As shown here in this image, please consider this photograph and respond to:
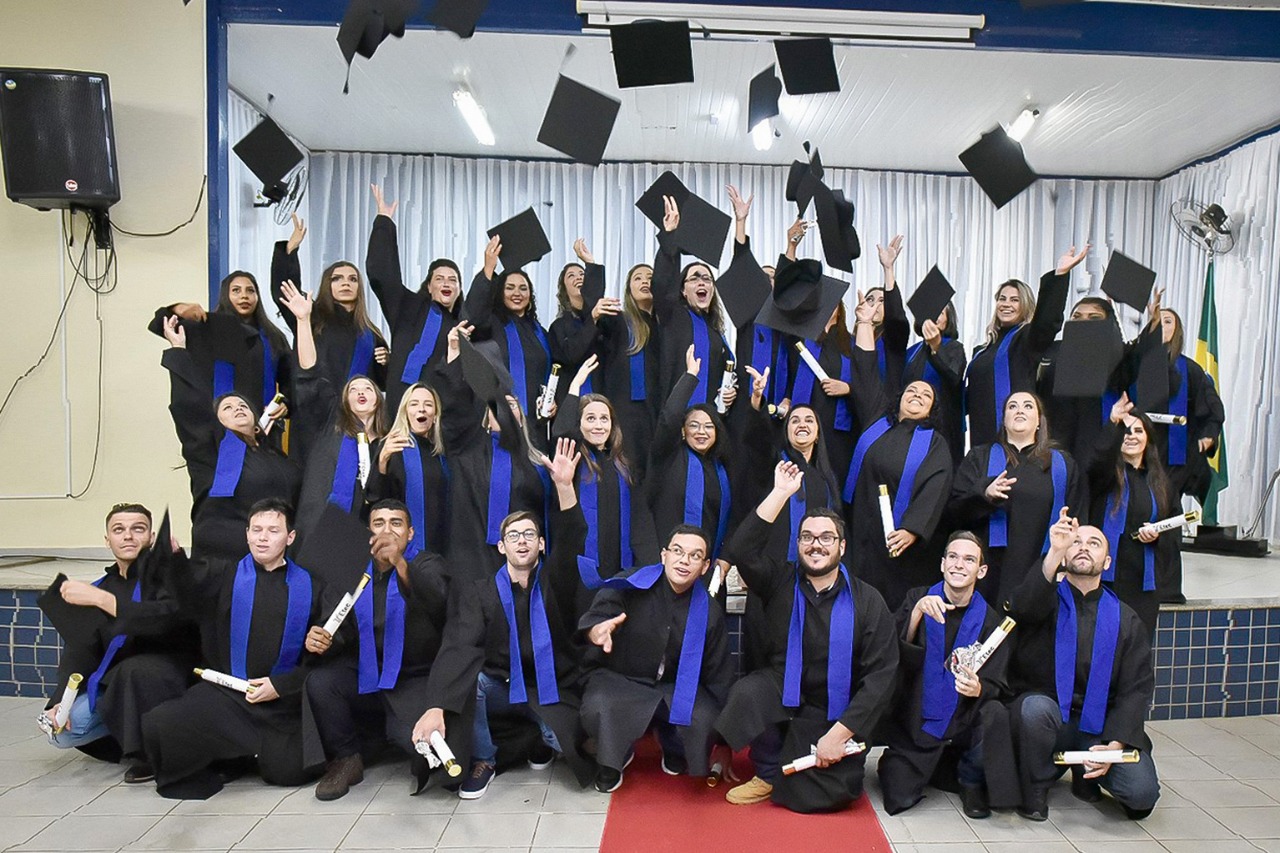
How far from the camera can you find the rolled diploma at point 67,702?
3041 mm

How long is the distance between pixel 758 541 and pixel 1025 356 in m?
1.68

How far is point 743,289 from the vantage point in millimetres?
3994

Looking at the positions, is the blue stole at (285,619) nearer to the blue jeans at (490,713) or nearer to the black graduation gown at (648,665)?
the blue jeans at (490,713)

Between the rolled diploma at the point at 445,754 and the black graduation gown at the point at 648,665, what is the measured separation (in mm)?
466

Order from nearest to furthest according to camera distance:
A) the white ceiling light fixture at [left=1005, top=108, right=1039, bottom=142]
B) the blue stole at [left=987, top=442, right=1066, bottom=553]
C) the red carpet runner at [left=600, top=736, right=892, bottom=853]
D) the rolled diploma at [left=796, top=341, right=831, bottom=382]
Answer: the red carpet runner at [left=600, top=736, right=892, bottom=853] → the blue stole at [left=987, top=442, right=1066, bottom=553] → the rolled diploma at [left=796, top=341, right=831, bottom=382] → the white ceiling light fixture at [left=1005, top=108, right=1039, bottom=142]

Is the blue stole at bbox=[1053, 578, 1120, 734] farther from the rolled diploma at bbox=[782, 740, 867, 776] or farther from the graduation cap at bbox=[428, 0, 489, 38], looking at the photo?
the graduation cap at bbox=[428, 0, 489, 38]

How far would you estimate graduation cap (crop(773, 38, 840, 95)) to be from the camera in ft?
13.3

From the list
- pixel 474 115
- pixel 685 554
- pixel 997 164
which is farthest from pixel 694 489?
pixel 474 115

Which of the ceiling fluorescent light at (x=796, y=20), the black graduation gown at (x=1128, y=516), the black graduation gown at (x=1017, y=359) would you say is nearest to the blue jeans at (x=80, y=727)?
the black graduation gown at (x=1017, y=359)

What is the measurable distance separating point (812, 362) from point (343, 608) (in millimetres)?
2066

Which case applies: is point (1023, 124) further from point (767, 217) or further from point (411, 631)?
point (411, 631)

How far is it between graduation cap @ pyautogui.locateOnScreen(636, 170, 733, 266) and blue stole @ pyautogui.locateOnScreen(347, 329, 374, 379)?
1341mm

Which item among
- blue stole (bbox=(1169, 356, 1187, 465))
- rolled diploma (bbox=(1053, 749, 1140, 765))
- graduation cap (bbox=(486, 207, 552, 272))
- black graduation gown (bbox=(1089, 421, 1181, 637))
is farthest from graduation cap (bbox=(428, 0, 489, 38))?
blue stole (bbox=(1169, 356, 1187, 465))

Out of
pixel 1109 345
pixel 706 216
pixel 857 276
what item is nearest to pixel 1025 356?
pixel 1109 345
